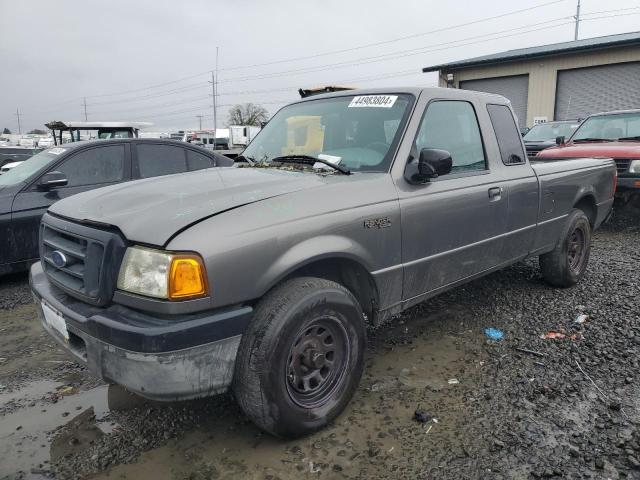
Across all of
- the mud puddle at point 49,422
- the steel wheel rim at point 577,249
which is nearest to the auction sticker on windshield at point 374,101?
the mud puddle at point 49,422

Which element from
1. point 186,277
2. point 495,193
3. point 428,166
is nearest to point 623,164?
point 495,193

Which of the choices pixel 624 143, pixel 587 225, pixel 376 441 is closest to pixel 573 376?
pixel 376 441

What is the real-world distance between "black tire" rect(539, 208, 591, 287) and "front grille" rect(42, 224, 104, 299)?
13.4ft

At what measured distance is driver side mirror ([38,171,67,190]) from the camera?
5.32 metres

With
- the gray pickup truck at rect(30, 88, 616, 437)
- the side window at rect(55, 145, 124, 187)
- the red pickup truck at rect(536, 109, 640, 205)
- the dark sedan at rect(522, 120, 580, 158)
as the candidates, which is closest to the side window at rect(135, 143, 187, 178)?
the side window at rect(55, 145, 124, 187)

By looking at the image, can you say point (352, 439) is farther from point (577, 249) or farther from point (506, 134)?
point (577, 249)

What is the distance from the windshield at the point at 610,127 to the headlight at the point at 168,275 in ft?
28.0

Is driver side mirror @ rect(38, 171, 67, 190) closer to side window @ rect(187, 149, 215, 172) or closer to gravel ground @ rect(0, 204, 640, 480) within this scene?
side window @ rect(187, 149, 215, 172)

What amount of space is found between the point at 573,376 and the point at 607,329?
3.28ft

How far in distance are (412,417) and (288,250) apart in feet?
4.07

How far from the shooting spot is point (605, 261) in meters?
6.07

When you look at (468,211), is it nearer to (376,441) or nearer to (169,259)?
(376,441)

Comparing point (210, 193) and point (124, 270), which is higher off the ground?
point (210, 193)

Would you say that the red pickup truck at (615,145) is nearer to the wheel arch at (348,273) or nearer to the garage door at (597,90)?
the wheel arch at (348,273)
